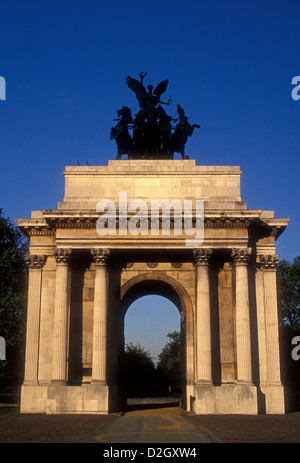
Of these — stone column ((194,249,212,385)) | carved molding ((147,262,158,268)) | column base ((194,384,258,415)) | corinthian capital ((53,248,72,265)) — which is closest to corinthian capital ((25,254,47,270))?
corinthian capital ((53,248,72,265))

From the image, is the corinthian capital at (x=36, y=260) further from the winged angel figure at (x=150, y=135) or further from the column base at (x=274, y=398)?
the column base at (x=274, y=398)

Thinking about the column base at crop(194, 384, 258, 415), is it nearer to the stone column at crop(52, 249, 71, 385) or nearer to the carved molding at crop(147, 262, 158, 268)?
the stone column at crop(52, 249, 71, 385)

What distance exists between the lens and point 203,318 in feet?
111

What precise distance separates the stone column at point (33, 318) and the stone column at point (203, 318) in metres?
9.65

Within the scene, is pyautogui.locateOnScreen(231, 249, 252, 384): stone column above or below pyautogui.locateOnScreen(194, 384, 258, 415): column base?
above

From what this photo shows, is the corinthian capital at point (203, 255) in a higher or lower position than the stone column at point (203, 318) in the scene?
higher

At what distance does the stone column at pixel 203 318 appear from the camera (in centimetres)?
3328

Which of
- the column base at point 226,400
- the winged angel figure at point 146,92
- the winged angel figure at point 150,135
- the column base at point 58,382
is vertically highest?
the winged angel figure at point 146,92

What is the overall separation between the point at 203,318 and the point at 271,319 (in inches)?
176

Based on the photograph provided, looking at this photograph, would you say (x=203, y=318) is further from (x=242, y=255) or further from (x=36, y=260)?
(x=36, y=260)

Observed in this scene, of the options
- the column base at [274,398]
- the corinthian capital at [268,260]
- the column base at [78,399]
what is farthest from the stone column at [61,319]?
the corinthian capital at [268,260]

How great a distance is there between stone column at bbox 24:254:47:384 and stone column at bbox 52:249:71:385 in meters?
1.93

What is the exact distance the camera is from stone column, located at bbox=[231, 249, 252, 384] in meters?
33.2
